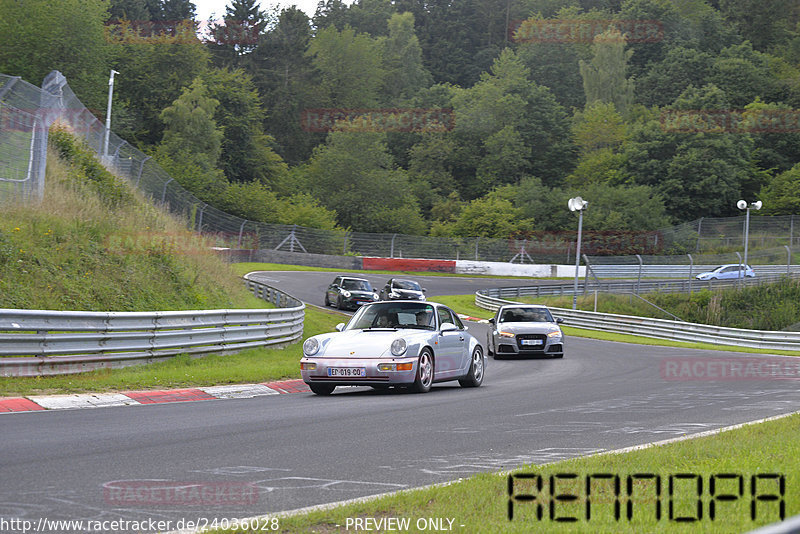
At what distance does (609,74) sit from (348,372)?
103m

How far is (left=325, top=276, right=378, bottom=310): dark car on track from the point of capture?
37.9 m

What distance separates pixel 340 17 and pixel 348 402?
13143 cm

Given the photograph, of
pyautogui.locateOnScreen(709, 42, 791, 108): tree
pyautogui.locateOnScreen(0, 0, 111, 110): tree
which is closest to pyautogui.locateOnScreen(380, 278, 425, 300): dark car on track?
pyautogui.locateOnScreen(0, 0, 111, 110): tree

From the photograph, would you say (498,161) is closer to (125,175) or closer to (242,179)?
(242,179)

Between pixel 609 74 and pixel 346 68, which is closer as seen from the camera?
pixel 609 74

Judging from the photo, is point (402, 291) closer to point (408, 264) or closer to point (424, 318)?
point (408, 264)

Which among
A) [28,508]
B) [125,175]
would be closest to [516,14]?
[125,175]

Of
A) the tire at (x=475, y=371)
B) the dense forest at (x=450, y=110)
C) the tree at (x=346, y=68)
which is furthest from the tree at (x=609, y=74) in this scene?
the tire at (x=475, y=371)

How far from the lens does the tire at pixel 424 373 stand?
13.8 meters

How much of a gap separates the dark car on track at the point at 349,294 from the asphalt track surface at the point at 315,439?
72.4 feet

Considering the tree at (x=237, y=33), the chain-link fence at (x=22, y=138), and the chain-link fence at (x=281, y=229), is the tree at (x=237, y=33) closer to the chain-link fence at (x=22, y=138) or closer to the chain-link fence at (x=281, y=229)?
the chain-link fence at (x=281, y=229)

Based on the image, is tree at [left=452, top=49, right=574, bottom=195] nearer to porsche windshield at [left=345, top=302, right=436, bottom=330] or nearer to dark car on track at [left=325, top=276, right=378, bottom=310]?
dark car on track at [left=325, top=276, right=378, bottom=310]

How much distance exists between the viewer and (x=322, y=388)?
13.9 m

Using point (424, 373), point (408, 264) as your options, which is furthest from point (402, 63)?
point (424, 373)
